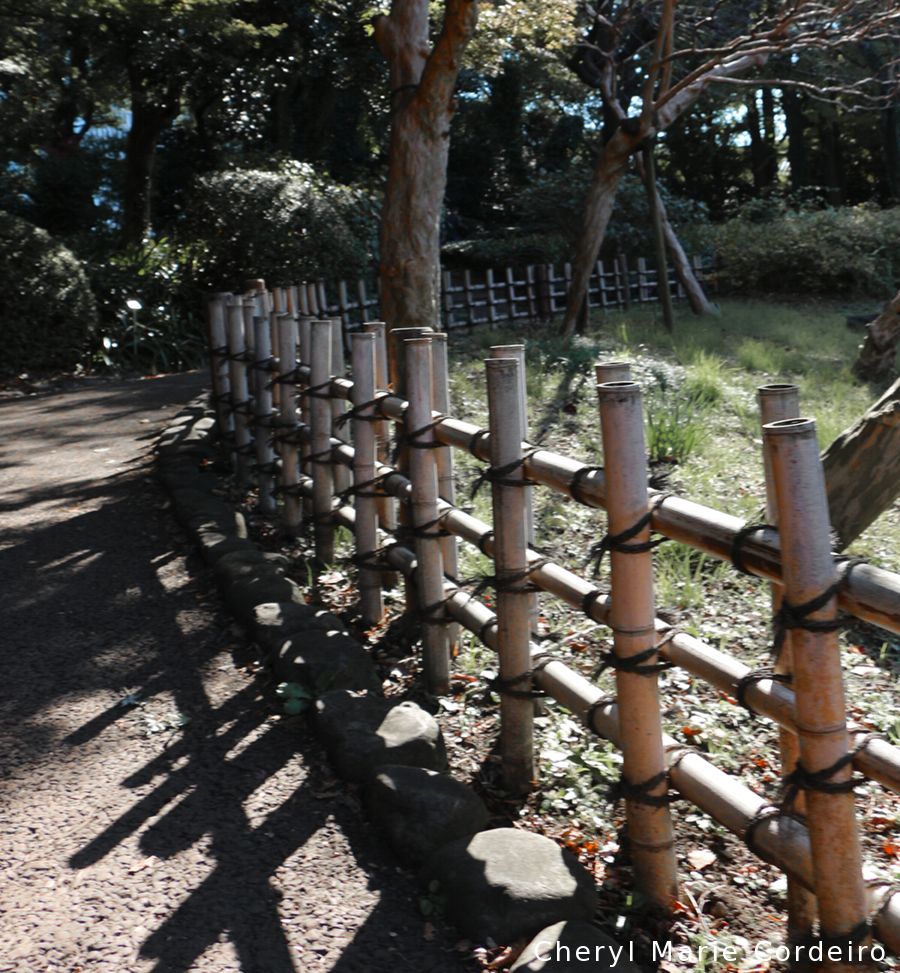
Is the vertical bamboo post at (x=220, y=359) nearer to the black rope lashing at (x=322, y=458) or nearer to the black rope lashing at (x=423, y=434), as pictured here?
the black rope lashing at (x=322, y=458)

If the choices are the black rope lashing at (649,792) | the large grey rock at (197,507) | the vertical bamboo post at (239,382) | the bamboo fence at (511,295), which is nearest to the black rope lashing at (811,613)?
the black rope lashing at (649,792)

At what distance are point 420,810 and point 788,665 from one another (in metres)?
1.13

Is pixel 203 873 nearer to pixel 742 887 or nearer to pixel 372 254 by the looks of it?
pixel 742 887

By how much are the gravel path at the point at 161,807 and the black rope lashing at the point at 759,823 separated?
0.78m

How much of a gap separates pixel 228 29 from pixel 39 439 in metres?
7.98

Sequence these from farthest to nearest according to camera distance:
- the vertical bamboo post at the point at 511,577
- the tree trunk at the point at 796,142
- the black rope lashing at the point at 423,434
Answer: the tree trunk at the point at 796,142, the black rope lashing at the point at 423,434, the vertical bamboo post at the point at 511,577

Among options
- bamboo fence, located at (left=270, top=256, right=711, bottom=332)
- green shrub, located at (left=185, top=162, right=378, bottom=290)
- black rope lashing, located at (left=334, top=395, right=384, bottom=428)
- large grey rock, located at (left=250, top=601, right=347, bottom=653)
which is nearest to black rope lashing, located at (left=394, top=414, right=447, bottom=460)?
black rope lashing, located at (left=334, top=395, right=384, bottom=428)

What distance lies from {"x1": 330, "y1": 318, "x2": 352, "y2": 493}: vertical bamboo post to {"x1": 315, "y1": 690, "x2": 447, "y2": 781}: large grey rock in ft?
5.37

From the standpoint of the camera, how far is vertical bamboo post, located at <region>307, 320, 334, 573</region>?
5305mm

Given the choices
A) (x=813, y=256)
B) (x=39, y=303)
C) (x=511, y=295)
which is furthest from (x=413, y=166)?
(x=813, y=256)

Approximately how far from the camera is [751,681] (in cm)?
268

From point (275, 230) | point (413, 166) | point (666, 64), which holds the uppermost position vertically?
point (666, 64)

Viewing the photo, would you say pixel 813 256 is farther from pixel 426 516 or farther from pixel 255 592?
pixel 426 516

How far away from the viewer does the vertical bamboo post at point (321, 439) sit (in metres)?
5.30
